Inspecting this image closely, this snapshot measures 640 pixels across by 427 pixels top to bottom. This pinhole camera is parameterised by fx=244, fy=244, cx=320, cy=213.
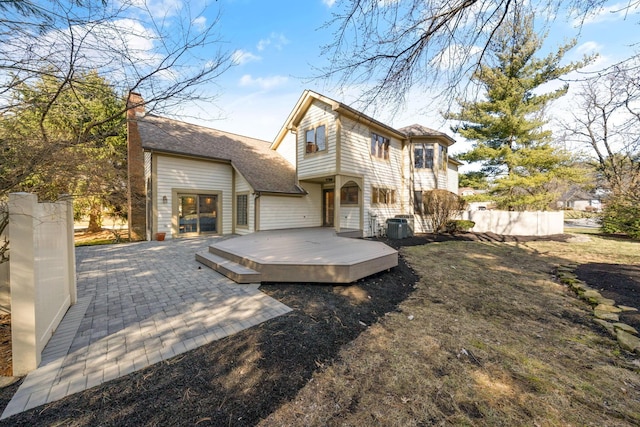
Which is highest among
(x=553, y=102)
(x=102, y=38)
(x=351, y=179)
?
(x=553, y=102)

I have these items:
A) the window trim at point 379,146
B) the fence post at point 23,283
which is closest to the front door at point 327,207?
the window trim at point 379,146

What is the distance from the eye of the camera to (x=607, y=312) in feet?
13.2

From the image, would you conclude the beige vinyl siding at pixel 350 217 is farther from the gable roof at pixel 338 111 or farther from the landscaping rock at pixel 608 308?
the landscaping rock at pixel 608 308

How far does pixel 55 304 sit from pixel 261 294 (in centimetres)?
268

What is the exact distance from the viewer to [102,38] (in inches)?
126

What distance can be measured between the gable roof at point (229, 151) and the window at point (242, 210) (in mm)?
1316

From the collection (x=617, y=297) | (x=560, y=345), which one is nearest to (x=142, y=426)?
(x=560, y=345)

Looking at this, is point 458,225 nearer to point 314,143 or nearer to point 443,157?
point 443,157

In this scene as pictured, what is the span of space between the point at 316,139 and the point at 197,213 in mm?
6781

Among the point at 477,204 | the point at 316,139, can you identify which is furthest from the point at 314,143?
the point at 477,204

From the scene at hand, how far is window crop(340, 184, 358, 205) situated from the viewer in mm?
12180

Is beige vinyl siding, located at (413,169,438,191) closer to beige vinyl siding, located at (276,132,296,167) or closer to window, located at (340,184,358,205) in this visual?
window, located at (340,184,358,205)

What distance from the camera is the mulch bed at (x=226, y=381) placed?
74.9 inches

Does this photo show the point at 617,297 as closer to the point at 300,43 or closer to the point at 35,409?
the point at 300,43
